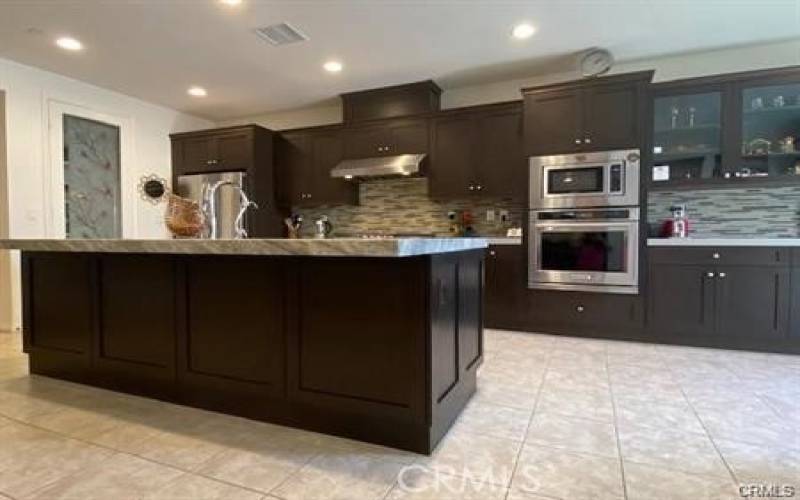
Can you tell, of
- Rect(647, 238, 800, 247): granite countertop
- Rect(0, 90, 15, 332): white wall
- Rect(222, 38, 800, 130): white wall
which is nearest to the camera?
Rect(647, 238, 800, 247): granite countertop

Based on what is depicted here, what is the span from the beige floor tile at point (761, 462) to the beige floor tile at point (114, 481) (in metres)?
2.21

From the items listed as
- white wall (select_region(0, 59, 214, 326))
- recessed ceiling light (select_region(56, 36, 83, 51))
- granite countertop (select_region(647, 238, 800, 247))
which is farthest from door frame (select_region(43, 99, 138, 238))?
granite countertop (select_region(647, 238, 800, 247))

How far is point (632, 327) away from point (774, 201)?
1700mm

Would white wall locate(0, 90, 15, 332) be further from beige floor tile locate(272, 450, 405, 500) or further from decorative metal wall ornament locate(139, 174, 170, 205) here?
beige floor tile locate(272, 450, 405, 500)

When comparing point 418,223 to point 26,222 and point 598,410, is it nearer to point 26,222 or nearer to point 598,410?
point 598,410

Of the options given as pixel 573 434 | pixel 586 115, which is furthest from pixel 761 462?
pixel 586 115

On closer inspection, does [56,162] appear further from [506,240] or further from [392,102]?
[506,240]

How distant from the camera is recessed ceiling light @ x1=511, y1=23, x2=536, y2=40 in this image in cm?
339

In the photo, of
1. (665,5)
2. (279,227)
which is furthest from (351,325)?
(279,227)

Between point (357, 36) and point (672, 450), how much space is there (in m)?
3.54

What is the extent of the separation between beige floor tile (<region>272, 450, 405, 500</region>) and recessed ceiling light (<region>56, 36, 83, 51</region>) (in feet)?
13.4

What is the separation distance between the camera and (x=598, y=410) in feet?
7.34

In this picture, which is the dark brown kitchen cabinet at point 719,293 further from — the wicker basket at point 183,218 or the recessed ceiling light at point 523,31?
the wicker basket at point 183,218

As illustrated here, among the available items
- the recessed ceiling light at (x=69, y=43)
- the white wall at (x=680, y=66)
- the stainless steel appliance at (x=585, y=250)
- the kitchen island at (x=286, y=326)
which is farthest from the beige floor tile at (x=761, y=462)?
the recessed ceiling light at (x=69, y=43)
